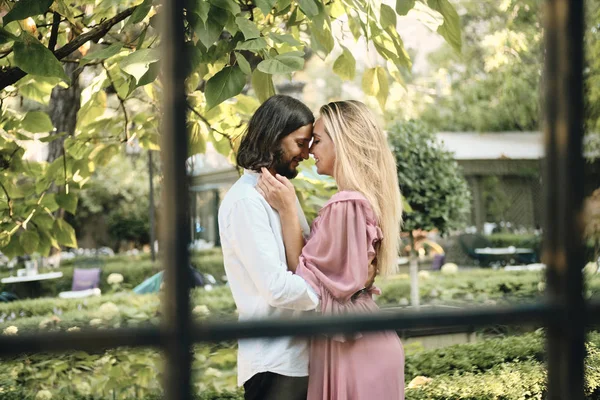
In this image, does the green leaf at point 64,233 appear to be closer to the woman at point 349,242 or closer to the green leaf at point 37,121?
the green leaf at point 37,121

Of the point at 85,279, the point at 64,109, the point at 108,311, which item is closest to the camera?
the point at 108,311

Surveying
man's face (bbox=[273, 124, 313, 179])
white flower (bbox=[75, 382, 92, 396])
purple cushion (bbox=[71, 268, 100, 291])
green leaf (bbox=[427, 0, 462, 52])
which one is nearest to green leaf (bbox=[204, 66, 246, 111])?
man's face (bbox=[273, 124, 313, 179])

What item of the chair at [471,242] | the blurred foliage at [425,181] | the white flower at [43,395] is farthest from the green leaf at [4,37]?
the chair at [471,242]

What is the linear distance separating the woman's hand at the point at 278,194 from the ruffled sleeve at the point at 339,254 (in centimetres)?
11

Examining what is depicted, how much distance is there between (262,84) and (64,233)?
5.15 feet

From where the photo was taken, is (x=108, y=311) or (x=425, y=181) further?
(x=425, y=181)

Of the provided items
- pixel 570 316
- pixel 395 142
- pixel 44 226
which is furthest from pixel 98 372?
pixel 395 142

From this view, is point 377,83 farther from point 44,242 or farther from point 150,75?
point 44,242

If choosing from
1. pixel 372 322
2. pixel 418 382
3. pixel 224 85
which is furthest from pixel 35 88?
pixel 372 322

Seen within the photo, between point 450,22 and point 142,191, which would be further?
point 142,191

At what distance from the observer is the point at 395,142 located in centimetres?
934

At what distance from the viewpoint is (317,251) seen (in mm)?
2242

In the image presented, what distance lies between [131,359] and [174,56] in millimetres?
4467

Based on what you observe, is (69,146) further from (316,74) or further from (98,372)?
(316,74)
